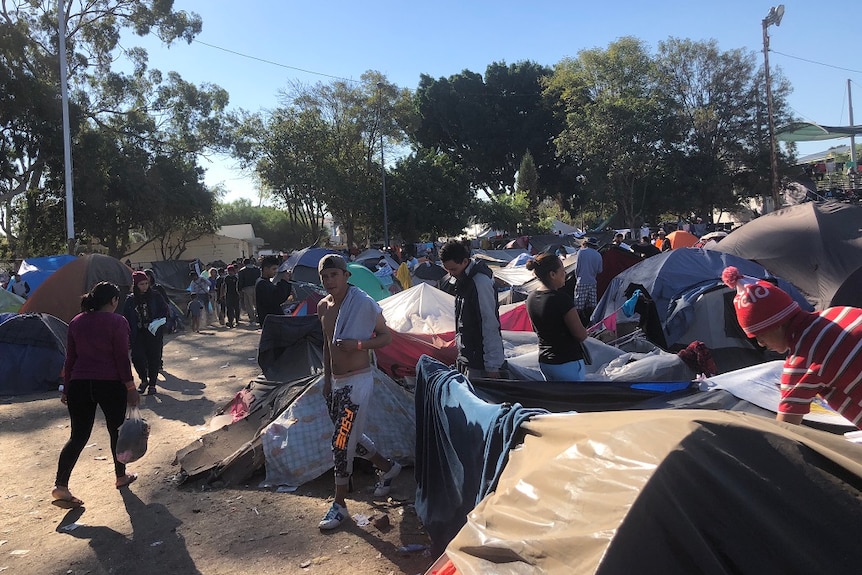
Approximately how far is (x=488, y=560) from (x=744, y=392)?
3.12 metres

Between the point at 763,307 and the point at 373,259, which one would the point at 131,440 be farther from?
the point at 373,259

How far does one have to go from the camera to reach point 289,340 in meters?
7.02

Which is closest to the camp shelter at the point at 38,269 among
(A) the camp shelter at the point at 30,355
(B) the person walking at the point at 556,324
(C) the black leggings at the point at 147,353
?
(A) the camp shelter at the point at 30,355

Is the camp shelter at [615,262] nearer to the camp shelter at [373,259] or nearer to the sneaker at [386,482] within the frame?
the sneaker at [386,482]

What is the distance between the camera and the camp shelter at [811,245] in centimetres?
1030

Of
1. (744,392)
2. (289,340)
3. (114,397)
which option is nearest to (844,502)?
(744,392)

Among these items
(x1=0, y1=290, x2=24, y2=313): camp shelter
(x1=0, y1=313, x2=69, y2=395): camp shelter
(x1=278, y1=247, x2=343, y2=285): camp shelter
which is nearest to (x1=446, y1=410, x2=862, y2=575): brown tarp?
(x1=0, y1=313, x2=69, y2=395): camp shelter

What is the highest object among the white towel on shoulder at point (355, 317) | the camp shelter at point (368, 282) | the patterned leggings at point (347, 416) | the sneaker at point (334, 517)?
the white towel on shoulder at point (355, 317)

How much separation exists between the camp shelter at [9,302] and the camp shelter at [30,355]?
17.4ft

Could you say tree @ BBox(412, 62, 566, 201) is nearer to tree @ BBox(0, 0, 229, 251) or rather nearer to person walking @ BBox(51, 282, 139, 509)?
tree @ BBox(0, 0, 229, 251)

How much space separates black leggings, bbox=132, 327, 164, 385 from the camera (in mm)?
7879

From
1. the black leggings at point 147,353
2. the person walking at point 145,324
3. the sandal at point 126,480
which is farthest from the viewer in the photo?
the black leggings at point 147,353

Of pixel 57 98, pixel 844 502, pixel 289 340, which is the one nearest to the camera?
pixel 844 502

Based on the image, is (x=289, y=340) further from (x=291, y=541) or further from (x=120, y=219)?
(x=120, y=219)
